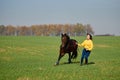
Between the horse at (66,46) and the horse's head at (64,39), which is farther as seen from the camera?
the horse at (66,46)

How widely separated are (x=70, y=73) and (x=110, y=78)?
2.18m

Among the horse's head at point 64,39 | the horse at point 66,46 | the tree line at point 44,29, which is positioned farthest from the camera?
the tree line at point 44,29

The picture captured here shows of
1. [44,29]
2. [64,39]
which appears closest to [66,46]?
[64,39]

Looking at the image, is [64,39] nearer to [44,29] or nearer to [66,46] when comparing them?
Answer: [66,46]

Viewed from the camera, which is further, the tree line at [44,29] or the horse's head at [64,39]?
the tree line at [44,29]

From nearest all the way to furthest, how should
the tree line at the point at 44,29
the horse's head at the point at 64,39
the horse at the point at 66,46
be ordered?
1. the horse's head at the point at 64,39
2. the horse at the point at 66,46
3. the tree line at the point at 44,29

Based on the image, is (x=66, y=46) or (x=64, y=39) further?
(x=66, y=46)

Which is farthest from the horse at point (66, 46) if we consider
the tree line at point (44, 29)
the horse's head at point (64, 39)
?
the tree line at point (44, 29)

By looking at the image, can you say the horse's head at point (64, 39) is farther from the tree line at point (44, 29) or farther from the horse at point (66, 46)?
the tree line at point (44, 29)

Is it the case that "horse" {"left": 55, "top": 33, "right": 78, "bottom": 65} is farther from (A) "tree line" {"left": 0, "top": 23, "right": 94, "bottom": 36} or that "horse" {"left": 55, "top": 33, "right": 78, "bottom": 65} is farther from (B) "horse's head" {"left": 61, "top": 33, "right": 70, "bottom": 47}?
(A) "tree line" {"left": 0, "top": 23, "right": 94, "bottom": 36}

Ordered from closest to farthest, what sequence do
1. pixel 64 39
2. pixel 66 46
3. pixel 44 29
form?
pixel 64 39
pixel 66 46
pixel 44 29

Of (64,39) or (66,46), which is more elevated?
(64,39)

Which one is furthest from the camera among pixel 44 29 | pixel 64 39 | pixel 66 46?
pixel 44 29

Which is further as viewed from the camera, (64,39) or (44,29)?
(44,29)
